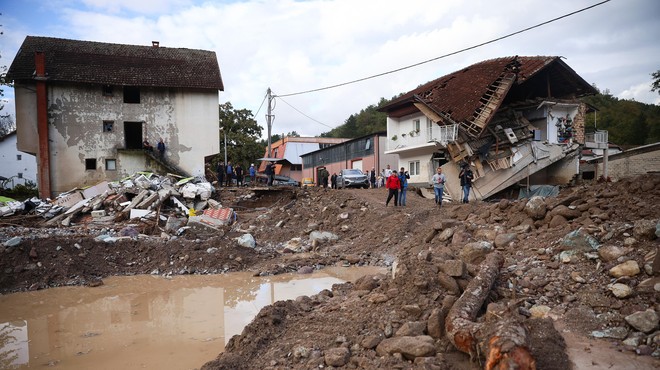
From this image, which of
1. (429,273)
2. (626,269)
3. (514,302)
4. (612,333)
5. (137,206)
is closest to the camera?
(612,333)

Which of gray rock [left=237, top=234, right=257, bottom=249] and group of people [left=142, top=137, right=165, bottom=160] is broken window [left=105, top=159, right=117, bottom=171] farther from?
gray rock [left=237, top=234, right=257, bottom=249]

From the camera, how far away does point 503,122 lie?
22016 millimetres

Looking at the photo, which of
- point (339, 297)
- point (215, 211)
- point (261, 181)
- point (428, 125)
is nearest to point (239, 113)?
point (261, 181)

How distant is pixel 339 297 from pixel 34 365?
4332 mm

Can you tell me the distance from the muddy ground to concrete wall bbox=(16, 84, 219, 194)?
11867 mm

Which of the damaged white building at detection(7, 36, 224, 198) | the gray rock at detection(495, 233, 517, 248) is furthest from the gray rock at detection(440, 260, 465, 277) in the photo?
the damaged white building at detection(7, 36, 224, 198)

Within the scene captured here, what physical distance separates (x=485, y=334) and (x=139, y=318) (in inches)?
242

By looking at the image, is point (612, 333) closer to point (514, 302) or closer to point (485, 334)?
point (514, 302)

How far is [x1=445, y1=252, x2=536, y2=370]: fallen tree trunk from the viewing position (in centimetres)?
347

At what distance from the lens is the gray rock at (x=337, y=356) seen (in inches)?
170

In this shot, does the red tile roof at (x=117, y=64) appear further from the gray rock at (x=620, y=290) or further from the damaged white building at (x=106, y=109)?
the gray rock at (x=620, y=290)

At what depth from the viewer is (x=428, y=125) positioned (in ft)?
82.6

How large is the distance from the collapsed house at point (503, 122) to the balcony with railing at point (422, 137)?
53mm

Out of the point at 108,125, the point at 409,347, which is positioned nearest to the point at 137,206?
the point at 108,125
